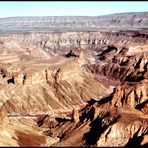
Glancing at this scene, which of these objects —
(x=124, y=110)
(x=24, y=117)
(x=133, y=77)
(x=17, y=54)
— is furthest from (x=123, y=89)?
→ (x=17, y=54)

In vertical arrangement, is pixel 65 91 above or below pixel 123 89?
below

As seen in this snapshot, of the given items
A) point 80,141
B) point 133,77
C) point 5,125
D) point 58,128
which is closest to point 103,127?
point 80,141

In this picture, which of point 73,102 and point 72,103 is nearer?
point 72,103

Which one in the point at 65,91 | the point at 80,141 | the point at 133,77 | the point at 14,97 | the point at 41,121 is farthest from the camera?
the point at 133,77

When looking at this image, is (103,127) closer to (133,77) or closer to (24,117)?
(24,117)

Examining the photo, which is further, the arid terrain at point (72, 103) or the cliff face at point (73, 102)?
the cliff face at point (73, 102)

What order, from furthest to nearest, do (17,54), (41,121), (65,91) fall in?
(17,54), (65,91), (41,121)

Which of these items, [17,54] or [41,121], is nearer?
[41,121]

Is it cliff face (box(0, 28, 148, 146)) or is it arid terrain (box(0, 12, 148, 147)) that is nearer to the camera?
arid terrain (box(0, 12, 148, 147))
